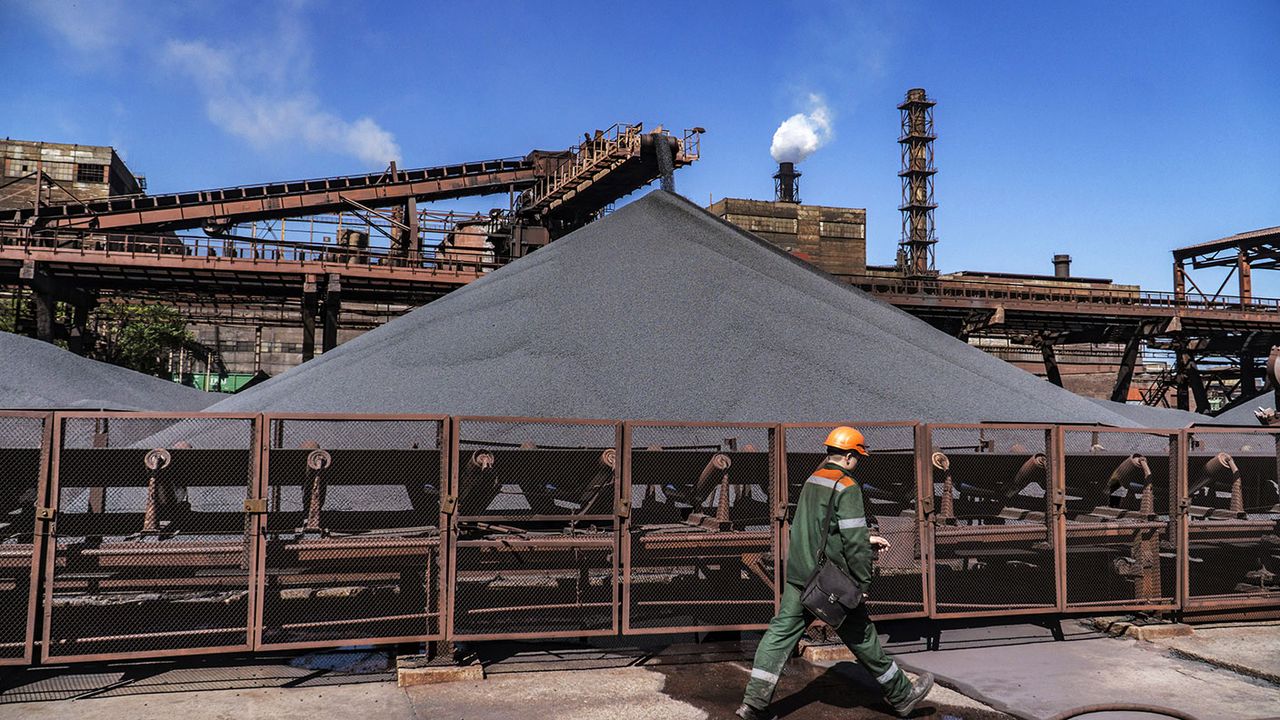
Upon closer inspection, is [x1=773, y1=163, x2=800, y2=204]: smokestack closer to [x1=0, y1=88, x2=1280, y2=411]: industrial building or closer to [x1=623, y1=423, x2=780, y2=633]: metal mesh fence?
[x1=0, y1=88, x2=1280, y2=411]: industrial building

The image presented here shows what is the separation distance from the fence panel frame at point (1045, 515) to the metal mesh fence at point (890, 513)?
9 centimetres

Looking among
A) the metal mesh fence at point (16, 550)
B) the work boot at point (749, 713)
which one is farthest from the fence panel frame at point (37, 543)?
the work boot at point (749, 713)

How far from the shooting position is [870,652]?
17.8 feet

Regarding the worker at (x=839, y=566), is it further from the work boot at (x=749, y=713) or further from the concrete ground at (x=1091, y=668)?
the concrete ground at (x=1091, y=668)

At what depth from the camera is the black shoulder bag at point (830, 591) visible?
17.2 feet

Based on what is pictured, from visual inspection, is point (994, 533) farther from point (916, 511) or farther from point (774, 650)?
point (774, 650)

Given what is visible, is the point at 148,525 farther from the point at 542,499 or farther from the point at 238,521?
the point at 542,499

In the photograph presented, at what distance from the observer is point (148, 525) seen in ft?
21.2

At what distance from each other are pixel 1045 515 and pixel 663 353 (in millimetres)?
4630

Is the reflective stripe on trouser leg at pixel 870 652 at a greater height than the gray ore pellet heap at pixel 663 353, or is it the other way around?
the gray ore pellet heap at pixel 663 353

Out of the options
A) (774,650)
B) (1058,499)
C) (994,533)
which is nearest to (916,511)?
(994,533)

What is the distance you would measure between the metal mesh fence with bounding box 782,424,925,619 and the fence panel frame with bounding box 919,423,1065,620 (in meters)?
0.09

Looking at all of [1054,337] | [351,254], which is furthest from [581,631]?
[1054,337]

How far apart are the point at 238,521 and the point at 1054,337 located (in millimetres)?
35863
